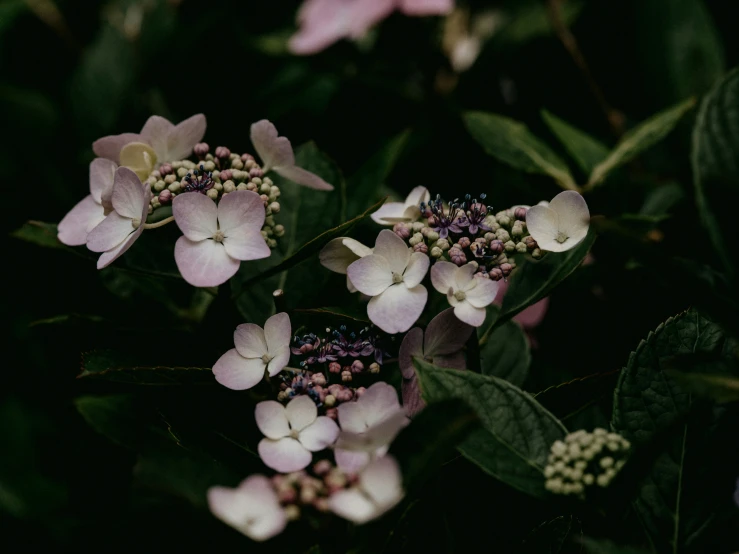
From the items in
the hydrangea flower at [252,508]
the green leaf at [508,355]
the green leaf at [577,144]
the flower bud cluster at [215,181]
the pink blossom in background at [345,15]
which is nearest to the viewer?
the hydrangea flower at [252,508]

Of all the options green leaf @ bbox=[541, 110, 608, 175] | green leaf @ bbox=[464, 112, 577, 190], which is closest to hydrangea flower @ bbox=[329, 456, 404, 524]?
green leaf @ bbox=[464, 112, 577, 190]

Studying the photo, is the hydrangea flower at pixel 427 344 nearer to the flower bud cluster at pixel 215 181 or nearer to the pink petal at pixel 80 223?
the flower bud cluster at pixel 215 181

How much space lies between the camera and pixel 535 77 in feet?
4.93

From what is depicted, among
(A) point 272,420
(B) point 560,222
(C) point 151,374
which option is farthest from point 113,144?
(B) point 560,222

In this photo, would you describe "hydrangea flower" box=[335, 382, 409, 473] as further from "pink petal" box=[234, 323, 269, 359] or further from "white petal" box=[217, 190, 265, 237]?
"white petal" box=[217, 190, 265, 237]

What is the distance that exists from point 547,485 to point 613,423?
0.12 metres

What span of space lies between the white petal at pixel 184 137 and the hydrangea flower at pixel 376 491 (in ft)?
1.58

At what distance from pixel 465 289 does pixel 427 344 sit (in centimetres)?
7

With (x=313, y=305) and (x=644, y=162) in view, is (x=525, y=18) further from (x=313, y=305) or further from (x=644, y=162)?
(x=313, y=305)

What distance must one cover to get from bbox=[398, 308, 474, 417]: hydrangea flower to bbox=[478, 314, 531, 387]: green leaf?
166 millimetres

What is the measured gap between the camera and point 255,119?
134 centimetres

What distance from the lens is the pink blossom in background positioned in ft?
4.17

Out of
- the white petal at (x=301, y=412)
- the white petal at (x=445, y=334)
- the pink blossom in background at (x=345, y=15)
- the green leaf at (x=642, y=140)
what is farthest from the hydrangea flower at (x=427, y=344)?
the pink blossom in background at (x=345, y=15)

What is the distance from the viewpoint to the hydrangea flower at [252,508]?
515 mm
